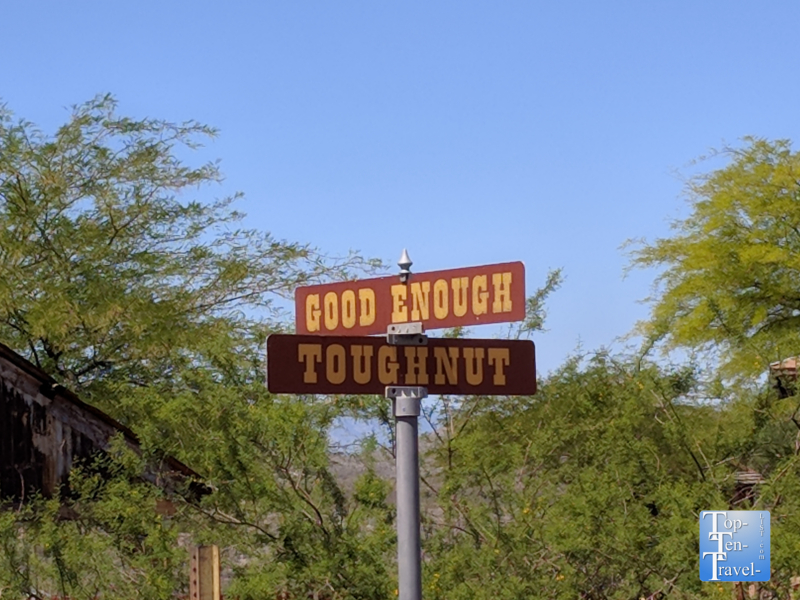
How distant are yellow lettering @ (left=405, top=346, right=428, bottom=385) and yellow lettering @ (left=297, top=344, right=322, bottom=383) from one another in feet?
1.37

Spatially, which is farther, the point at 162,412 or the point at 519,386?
the point at 162,412

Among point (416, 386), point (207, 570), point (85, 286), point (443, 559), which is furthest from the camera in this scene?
point (85, 286)

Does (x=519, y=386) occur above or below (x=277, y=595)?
above

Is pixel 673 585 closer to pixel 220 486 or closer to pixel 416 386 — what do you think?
pixel 220 486

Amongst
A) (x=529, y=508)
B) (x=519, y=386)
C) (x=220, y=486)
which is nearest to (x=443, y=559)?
(x=529, y=508)

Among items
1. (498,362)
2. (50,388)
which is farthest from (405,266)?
(50,388)

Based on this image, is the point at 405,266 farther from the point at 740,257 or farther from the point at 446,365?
the point at 740,257

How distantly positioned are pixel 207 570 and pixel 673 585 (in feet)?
15.0

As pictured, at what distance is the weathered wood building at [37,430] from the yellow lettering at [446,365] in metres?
7.57

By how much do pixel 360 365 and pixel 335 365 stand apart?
0.12 metres

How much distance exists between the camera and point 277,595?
10352mm

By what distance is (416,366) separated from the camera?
624 cm

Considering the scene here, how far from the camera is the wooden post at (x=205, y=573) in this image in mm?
7313

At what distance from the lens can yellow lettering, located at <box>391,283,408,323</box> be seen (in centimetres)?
634
